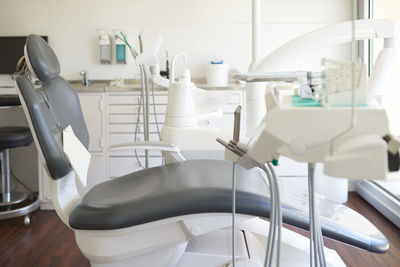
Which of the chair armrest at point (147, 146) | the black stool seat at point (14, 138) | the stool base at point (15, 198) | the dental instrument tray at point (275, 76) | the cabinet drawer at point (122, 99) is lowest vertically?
the stool base at point (15, 198)

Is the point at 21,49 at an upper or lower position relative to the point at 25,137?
upper

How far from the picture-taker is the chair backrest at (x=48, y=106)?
4.33 feet

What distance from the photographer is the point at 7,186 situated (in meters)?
2.87

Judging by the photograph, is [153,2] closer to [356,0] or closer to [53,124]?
[356,0]

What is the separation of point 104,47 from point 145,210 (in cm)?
251

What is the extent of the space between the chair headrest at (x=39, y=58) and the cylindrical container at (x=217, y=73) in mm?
1906

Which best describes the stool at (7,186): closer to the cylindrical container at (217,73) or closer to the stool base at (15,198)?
the stool base at (15,198)

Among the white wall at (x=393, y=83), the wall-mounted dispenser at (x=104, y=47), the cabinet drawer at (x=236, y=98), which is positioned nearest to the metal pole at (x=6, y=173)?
the wall-mounted dispenser at (x=104, y=47)

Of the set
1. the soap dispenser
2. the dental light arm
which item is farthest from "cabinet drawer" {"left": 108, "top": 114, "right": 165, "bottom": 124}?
the dental light arm

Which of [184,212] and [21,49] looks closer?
[184,212]

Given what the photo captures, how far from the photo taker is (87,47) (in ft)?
11.6

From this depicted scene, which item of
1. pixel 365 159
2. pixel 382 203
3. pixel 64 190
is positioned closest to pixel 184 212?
pixel 64 190

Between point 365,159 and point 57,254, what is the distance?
2.05 m

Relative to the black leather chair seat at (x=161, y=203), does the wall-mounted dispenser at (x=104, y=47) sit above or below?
above
